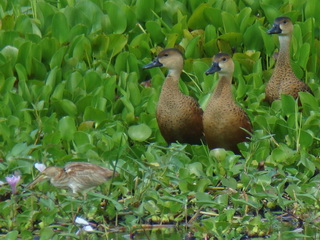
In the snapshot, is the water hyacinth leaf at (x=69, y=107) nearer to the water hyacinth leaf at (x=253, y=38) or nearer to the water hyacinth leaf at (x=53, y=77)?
the water hyacinth leaf at (x=53, y=77)

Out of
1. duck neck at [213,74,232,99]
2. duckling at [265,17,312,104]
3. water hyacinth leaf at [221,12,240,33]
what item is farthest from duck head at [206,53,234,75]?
water hyacinth leaf at [221,12,240,33]

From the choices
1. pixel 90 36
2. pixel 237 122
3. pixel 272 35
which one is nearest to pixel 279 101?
pixel 237 122

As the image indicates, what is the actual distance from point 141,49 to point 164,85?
4.40 ft

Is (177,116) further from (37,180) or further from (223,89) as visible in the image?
(37,180)

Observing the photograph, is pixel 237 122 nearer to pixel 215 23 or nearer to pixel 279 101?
pixel 279 101

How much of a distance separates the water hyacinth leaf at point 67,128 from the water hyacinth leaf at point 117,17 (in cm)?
203

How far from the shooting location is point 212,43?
10.2 m

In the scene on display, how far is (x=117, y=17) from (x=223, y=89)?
6.74 ft

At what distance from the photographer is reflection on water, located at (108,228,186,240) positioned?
7043 mm

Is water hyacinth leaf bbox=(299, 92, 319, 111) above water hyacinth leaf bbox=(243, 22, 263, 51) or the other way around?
above

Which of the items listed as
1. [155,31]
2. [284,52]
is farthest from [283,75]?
[155,31]

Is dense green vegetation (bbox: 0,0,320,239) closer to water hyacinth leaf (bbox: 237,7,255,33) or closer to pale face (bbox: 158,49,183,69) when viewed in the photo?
water hyacinth leaf (bbox: 237,7,255,33)

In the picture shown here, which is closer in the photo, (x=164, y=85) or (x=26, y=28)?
(x=164, y=85)

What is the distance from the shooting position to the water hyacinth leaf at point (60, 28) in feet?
33.0
